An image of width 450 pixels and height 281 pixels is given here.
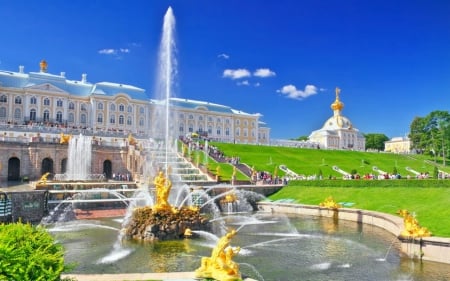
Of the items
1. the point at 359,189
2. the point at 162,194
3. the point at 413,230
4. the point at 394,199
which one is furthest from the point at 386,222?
the point at 162,194

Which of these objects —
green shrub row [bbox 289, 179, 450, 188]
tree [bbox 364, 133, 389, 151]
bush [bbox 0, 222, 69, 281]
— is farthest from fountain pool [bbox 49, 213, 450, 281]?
tree [bbox 364, 133, 389, 151]

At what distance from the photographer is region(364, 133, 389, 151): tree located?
427 feet

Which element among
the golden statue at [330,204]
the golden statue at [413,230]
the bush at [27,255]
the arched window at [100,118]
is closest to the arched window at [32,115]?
the arched window at [100,118]

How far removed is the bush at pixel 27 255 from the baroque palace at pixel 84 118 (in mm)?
35593

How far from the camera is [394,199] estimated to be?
25047mm

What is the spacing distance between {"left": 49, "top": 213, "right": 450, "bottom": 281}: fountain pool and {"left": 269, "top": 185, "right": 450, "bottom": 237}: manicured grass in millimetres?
2018

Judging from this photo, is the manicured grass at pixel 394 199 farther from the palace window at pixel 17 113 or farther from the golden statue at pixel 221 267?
the palace window at pixel 17 113

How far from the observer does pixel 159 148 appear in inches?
1900

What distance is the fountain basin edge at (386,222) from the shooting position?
13609mm

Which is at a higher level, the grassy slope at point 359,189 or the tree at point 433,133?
the tree at point 433,133

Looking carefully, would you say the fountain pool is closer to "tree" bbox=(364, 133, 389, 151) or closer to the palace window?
the palace window

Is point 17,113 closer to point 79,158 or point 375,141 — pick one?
point 79,158

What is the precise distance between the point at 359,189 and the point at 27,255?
26.9 metres

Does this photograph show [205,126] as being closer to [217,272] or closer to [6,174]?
[6,174]
